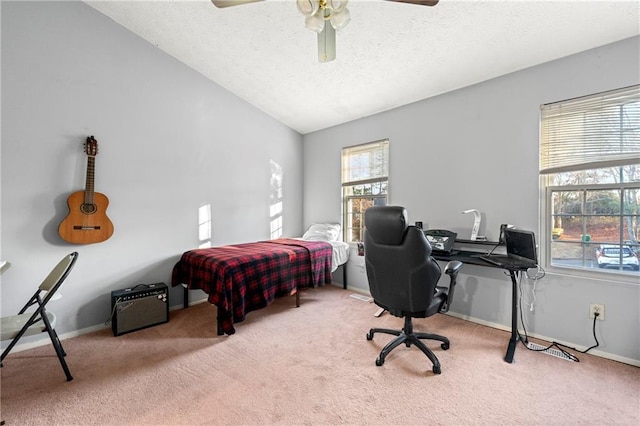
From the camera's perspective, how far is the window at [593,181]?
2059mm

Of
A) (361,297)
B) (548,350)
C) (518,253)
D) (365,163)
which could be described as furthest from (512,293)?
(365,163)

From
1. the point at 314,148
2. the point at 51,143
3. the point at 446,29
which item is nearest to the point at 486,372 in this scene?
the point at 446,29

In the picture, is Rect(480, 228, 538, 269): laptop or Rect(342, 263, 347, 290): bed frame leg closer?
Rect(480, 228, 538, 269): laptop

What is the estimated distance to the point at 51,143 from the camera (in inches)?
92.7

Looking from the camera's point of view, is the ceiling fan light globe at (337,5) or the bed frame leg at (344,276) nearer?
the ceiling fan light globe at (337,5)

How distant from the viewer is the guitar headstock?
2494 millimetres

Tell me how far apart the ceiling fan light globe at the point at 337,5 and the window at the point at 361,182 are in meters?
2.21

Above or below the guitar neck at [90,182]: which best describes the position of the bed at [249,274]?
below

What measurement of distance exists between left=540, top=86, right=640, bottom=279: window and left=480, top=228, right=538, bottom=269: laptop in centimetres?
39

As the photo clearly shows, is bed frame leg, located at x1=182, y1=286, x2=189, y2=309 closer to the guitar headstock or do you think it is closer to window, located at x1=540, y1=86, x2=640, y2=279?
the guitar headstock

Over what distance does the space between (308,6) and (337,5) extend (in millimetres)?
162

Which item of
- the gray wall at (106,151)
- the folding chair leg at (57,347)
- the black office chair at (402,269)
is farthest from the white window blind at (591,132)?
the folding chair leg at (57,347)

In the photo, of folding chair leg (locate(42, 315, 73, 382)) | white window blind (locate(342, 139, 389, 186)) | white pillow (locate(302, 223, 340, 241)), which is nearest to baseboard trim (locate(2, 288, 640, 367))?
folding chair leg (locate(42, 315, 73, 382))

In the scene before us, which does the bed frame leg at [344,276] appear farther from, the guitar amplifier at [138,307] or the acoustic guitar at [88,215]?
the acoustic guitar at [88,215]
